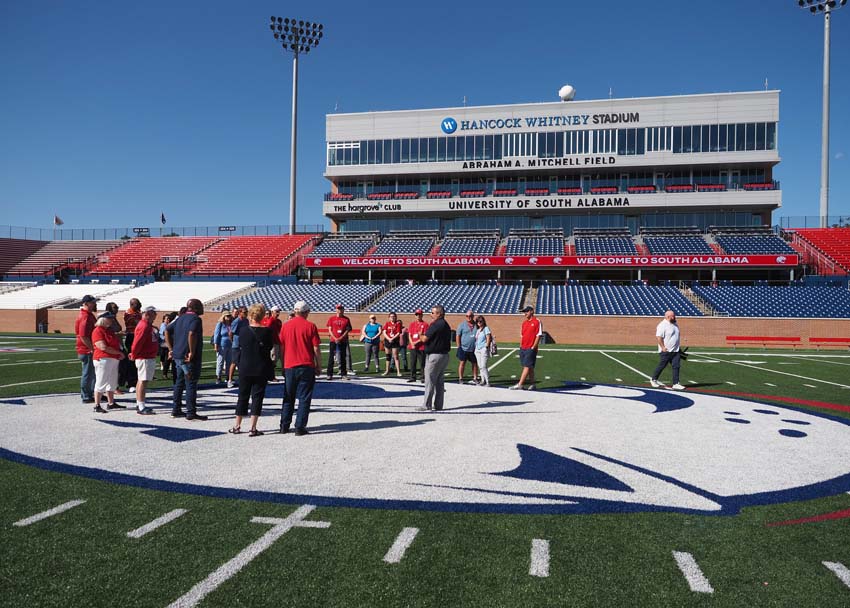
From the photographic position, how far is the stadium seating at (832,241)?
40.3 metres

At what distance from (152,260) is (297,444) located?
166 ft

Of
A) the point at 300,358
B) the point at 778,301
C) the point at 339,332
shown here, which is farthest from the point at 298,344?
the point at 778,301

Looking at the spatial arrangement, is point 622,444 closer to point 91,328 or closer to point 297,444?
point 297,444

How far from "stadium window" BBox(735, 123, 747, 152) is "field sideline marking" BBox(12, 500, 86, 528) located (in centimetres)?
5171

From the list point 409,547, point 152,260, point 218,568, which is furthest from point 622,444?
point 152,260

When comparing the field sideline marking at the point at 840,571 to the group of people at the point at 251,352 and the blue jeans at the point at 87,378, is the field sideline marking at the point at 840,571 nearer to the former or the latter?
the group of people at the point at 251,352

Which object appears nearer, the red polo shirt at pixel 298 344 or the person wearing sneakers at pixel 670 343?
the red polo shirt at pixel 298 344

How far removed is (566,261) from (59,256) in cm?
5000

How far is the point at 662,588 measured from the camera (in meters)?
3.26

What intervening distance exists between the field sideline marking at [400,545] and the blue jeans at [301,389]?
3.28 m

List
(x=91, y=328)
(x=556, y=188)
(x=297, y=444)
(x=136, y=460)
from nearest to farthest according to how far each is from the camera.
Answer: (x=136, y=460) < (x=297, y=444) < (x=91, y=328) < (x=556, y=188)

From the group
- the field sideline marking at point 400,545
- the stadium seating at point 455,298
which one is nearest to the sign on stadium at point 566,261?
the stadium seating at point 455,298

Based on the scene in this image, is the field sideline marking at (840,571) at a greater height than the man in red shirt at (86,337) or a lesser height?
lesser

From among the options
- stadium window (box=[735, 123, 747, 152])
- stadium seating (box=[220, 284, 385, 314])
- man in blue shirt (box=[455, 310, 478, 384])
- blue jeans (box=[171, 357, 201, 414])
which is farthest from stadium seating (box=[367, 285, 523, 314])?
blue jeans (box=[171, 357, 201, 414])
